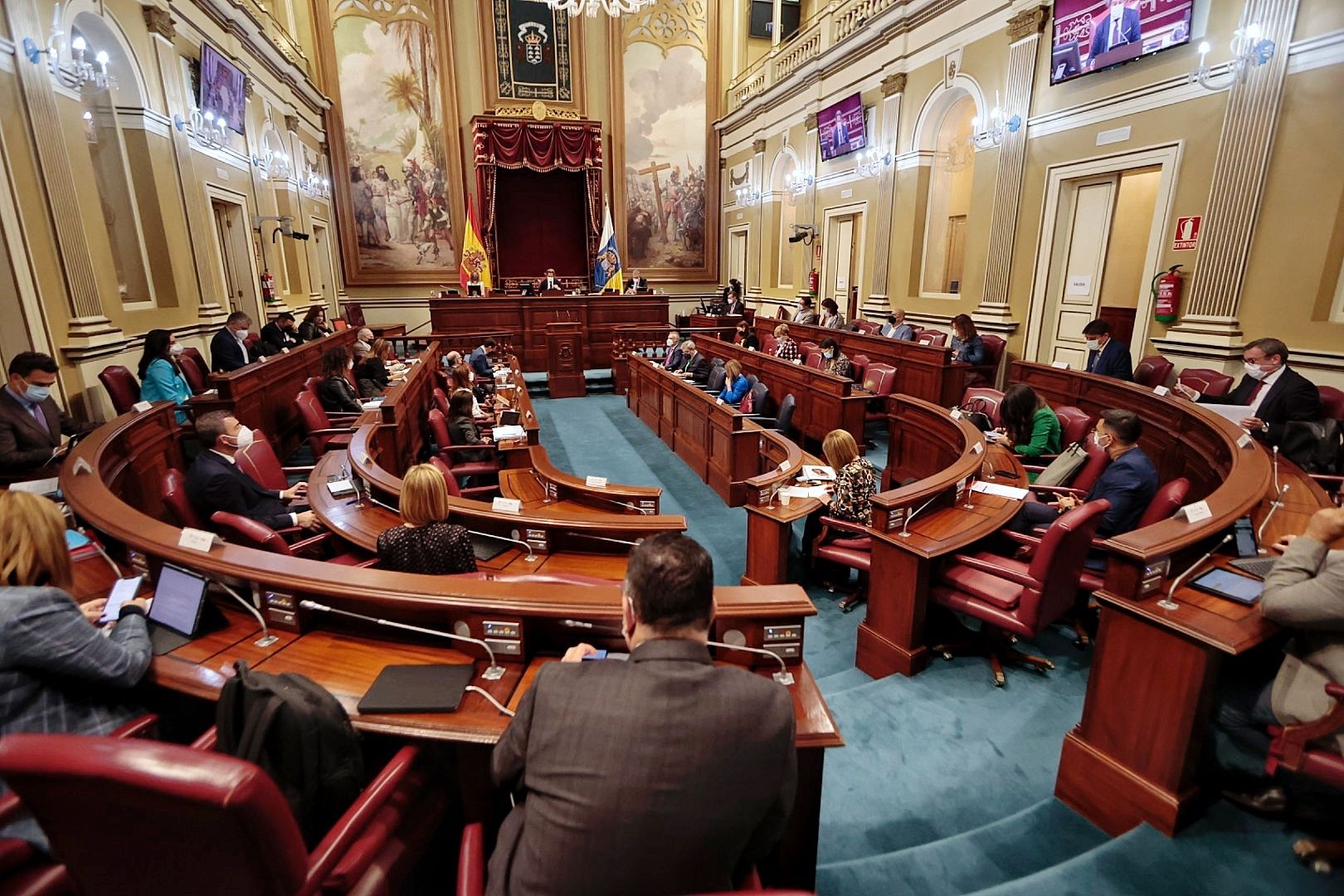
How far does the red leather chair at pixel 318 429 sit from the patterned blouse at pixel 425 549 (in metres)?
3.19

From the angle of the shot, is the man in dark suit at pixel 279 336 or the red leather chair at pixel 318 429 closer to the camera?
the red leather chair at pixel 318 429

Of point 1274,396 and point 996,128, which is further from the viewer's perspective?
point 996,128

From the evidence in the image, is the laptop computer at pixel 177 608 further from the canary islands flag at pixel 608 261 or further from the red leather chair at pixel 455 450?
the canary islands flag at pixel 608 261

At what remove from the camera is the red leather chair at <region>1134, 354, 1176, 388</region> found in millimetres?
6282

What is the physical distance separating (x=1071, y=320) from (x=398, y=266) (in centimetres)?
1347

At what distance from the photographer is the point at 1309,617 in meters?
1.88

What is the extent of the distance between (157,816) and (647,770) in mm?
794

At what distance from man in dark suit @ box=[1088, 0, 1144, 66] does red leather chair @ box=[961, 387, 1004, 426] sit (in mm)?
3913

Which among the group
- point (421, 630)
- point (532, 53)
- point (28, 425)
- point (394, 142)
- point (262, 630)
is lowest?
point (262, 630)

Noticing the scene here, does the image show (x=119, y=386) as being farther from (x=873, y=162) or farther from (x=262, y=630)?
(x=873, y=162)

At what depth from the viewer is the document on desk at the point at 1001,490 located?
3.83m

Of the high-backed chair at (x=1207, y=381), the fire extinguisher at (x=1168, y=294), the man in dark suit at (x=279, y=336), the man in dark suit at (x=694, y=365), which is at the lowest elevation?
the man in dark suit at (x=694, y=365)

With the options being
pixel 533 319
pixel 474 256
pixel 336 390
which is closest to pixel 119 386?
pixel 336 390

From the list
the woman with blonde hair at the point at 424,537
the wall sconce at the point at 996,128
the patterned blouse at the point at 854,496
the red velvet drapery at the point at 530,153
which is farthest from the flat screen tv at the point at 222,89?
the wall sconce at the point at 996,128
